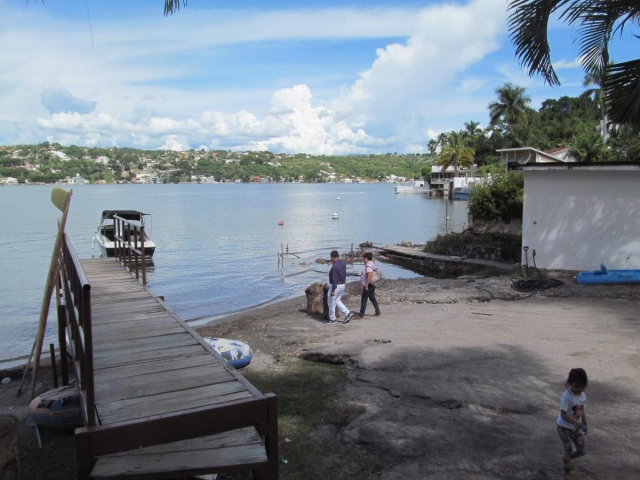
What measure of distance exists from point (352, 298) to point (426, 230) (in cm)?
3424

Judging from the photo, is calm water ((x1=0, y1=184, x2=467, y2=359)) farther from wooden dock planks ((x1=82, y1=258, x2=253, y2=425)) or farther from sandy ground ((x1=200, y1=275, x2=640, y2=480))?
wooden dock planks ((x1=82, y1=258, x2=253, y2=425))

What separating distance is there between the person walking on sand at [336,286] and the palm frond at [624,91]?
7.09 metres

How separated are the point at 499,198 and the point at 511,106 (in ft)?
198

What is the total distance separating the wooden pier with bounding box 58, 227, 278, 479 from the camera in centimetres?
371

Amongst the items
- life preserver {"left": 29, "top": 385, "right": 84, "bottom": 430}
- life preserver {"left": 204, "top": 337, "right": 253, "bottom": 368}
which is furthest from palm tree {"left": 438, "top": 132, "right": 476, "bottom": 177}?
life preserver {"left": 29, "top": 385, "right": 84, "bottom": 430}

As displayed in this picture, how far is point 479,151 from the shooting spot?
89250mm

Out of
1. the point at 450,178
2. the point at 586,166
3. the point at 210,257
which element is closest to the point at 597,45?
the point at 586,166

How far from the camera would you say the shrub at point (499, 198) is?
68.8 ft

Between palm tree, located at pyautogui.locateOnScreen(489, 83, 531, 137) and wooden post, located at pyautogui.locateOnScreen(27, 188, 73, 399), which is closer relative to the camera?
wooden post, located at pyautogui.locateOnScreen(27, 188, 73, 399)

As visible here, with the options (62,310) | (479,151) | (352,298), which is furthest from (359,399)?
(479,151)

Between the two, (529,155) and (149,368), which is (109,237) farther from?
(529,155)

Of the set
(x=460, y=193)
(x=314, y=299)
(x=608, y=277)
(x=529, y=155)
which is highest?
(x=529, y=155)

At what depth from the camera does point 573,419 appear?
15.6 ft

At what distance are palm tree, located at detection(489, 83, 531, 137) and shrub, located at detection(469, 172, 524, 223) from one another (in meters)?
58.5
